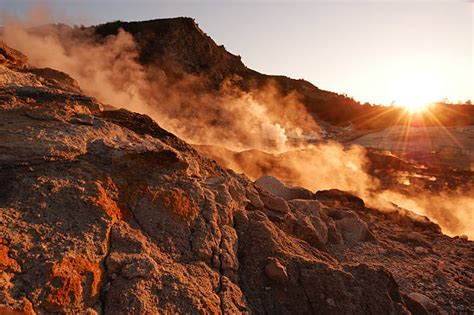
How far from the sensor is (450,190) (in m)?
10.9

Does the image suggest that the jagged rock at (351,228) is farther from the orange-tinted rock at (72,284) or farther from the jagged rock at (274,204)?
the orange-tinted rock at (72,284)

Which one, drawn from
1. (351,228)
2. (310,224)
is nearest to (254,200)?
(310,224)

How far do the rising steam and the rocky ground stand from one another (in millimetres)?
4843

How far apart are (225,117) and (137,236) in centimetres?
1814

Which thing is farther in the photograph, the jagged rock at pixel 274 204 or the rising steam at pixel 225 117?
the rising steam at pixel 225 117

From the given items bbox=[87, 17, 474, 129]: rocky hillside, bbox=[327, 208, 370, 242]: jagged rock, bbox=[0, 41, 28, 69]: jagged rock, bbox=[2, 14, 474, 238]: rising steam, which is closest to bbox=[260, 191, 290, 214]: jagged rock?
bbox=[327, 208, 370, 242]: jagged rock

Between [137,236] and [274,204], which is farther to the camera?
[274,204]

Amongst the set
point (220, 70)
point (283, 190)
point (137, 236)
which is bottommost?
point (283, 190)

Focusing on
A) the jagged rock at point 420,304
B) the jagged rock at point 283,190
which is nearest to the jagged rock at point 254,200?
the jagged rock at point 420,304

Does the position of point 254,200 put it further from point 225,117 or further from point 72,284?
point 225,117

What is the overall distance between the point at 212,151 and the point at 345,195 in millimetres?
3738

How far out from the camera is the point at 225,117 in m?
20.4

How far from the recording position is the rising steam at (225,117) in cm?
1011

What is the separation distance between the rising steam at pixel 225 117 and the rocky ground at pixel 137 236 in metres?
4.84
